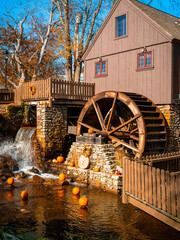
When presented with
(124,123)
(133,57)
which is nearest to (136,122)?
(124,123)

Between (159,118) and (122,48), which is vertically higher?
(122,48)

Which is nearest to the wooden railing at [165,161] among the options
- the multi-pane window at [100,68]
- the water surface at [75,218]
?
the water surface at [75,218]

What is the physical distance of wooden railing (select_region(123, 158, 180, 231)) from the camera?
482cm

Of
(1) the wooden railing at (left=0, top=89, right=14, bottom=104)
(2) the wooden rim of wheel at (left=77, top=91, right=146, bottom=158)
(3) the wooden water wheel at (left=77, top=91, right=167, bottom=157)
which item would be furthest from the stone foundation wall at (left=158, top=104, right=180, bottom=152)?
(1) the wooden railing at (left=0, top=89, right=14, bottom=104)

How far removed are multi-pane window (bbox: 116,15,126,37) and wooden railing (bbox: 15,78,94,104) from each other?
10.1 feet

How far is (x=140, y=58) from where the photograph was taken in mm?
12125

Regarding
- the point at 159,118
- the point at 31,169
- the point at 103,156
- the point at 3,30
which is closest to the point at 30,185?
the point at 31,169

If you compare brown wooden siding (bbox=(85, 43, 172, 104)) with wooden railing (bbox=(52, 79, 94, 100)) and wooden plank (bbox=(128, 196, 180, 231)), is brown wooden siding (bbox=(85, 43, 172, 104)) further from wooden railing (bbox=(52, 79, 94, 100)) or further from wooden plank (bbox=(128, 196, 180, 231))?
wooden plank (bbox=(128, 196, 180, 231))

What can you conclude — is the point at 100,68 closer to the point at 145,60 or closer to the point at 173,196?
the point at 145,60

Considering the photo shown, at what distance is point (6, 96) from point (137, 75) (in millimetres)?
7889

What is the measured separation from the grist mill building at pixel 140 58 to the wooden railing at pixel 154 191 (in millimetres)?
5420

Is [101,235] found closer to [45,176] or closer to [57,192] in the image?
[57,192]

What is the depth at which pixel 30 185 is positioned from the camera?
895 cm

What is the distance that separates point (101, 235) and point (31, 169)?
20.8 ft
